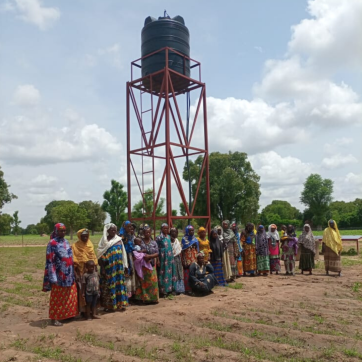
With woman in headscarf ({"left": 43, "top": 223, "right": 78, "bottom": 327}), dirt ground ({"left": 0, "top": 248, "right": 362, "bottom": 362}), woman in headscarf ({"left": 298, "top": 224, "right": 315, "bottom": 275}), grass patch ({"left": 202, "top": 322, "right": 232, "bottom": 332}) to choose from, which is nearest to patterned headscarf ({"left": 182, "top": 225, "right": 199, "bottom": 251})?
dirt ground ({"left": 0, "top": 248, "right": 362, "bottom": 362})

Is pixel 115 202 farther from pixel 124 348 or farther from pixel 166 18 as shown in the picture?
pixel 124 348

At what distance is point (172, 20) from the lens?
1166 centimetres

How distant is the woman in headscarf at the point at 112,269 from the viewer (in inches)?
263

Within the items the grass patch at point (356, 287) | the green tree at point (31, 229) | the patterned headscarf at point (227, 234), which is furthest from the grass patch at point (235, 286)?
the green tree at point (31, 229)

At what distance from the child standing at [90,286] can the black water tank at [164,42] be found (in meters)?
7.20

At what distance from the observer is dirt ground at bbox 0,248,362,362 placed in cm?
462

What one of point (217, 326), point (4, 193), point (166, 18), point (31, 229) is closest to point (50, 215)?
point (31, 229)

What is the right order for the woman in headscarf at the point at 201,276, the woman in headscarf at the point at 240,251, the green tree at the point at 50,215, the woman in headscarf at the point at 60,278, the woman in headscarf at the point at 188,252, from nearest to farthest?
1. the woman in headscarf at the point at 60,278
2. the woman in headscarf at the point at 201,276
3. the woman in headscarf at the point at 188,252
4. the woman in headscarf at the point at 240,251
5. the green tree at the point at 50,215

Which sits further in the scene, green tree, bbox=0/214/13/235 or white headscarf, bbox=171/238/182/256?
green tree, bbox=0/214/13/235

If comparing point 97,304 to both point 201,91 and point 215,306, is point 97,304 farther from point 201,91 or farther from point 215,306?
point 201,91

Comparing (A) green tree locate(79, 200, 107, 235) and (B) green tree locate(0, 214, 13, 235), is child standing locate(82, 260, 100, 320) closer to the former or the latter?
(B) green tree locate(0, 214, 13, 235)

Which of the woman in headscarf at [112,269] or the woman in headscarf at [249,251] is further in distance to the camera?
the woman in headscarf at [249,251]

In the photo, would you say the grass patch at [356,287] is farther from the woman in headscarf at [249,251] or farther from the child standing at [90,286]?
the child standing at [90,286]

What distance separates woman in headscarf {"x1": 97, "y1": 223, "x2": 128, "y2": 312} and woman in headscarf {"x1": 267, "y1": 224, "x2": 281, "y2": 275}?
577cm
